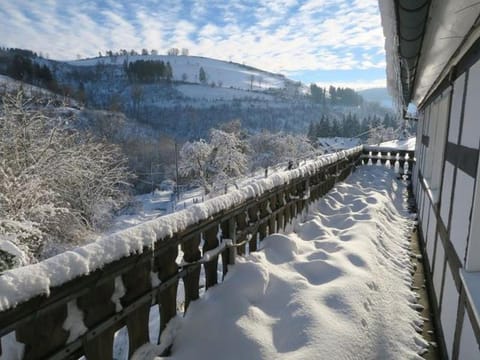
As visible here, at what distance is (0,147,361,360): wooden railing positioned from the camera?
117 centimetres

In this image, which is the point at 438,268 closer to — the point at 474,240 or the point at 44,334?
the point at 474,240

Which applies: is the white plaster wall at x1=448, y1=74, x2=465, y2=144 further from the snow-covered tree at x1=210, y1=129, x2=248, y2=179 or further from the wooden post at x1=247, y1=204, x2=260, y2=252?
the snow-covered tree at x1=210, y1=129, x2=248, y2=179

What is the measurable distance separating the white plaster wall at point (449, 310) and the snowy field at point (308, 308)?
215 millimetres

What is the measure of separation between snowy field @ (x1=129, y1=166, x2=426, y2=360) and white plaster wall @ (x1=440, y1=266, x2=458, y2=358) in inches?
8.5

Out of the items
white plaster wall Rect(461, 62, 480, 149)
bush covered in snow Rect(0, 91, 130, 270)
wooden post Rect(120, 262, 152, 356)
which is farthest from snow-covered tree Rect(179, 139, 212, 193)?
wooden post Rect(120, 262, 152, 356)

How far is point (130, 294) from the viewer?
165 cm

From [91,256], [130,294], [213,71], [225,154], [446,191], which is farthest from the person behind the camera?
[213,71]

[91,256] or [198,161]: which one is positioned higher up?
[91,256]

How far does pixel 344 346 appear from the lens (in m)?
Answer: 2.02

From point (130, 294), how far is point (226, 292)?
2.98 ft

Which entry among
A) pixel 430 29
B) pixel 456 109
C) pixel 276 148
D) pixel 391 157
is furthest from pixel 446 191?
pixel 276 148

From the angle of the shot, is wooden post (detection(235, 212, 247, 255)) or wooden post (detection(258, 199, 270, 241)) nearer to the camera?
wooden post (detection(235, 212, 247, 255))

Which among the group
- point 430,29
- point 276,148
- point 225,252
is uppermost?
point 430,29

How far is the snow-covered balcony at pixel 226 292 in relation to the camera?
4.07 feet
